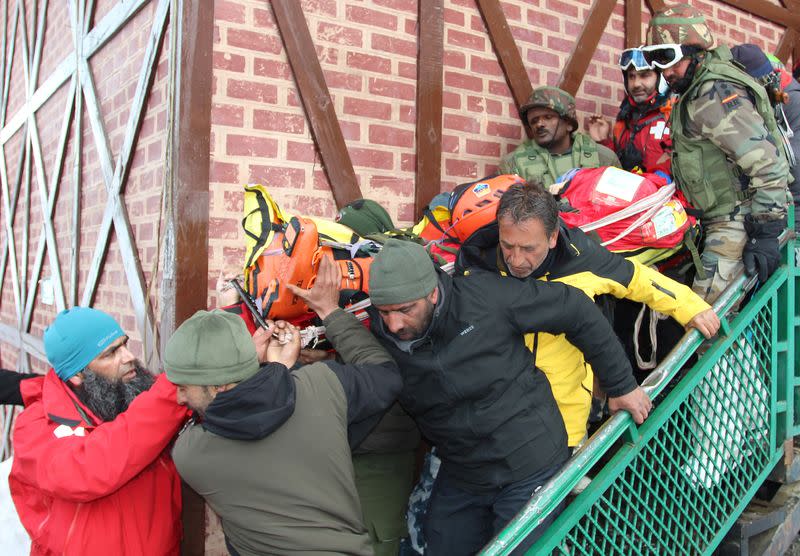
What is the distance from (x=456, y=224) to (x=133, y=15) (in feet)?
7.57

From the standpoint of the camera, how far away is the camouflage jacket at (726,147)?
3.23 meters

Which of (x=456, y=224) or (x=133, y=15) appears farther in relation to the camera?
(x=133, y=15)

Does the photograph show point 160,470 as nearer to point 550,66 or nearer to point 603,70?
point 550,66

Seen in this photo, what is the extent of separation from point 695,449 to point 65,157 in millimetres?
4666

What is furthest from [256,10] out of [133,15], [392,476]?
[392,476]

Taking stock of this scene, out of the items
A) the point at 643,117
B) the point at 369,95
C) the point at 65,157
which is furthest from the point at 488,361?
the point at 65,157

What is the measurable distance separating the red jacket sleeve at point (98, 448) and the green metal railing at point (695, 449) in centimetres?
131

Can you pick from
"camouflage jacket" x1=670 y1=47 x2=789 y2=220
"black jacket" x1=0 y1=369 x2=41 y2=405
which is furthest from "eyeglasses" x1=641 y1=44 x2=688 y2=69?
"black jacket" x1=0 y1=369 x2=41 y2=405

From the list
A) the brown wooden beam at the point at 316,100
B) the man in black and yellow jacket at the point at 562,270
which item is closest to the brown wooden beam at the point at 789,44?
the man in black and yellow jacket at the point at 562,270

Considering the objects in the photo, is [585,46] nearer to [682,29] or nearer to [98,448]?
[682,29]

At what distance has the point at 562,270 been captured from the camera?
9.11ft

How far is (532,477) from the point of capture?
2.57 metres

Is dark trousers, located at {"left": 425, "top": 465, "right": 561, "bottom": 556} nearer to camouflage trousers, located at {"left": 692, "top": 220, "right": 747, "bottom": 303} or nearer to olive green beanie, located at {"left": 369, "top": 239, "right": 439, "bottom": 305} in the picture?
olive green beanie, located at {"left": 369, "top": 239, "right": 439, "bottom": 305}

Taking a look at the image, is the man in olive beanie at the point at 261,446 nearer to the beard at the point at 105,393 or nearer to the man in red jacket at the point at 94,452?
the man in red jacket at the point at 94,452
